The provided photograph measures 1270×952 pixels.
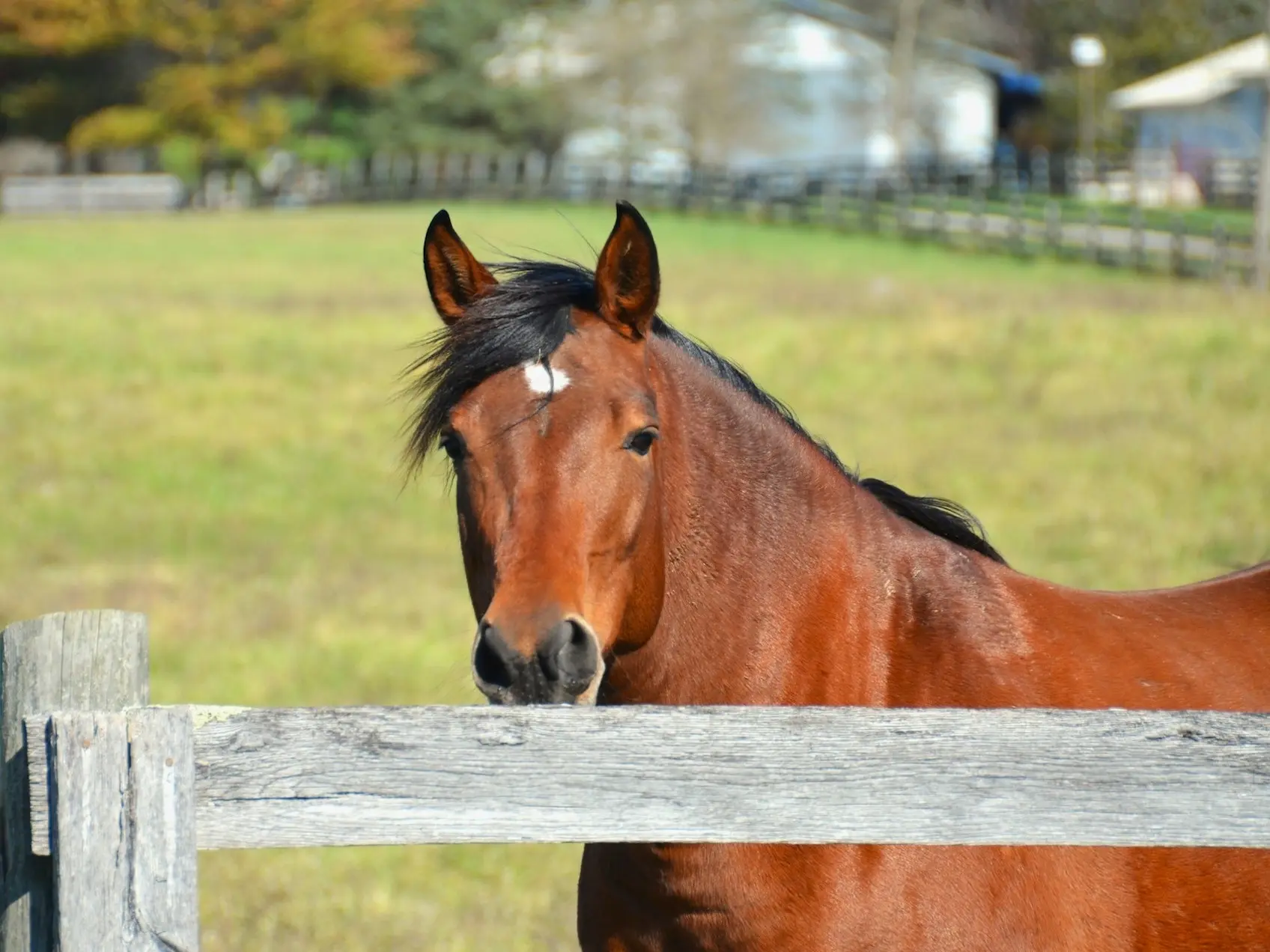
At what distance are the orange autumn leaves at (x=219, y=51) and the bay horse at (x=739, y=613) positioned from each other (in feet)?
180

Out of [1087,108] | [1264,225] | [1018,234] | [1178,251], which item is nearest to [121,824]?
[1264,225]

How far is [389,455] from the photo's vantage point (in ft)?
53.3

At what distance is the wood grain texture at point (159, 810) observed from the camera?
2240 millimetres

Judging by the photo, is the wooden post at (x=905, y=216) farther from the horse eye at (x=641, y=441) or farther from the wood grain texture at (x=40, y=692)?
the wood grain texture at (x=40, y=692)

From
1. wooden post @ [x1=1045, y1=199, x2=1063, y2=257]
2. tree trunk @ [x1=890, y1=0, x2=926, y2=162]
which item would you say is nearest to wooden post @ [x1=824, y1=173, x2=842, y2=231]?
wooden post @ [x1=1045, y1=199, x2=1063, y2=257]

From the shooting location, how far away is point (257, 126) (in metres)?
55.5

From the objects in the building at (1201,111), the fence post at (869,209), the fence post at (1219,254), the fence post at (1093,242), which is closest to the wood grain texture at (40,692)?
the fence post at (1219,254)

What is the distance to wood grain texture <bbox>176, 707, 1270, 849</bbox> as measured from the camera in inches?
89.7

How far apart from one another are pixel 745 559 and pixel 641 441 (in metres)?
0.40

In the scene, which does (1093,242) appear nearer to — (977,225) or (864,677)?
(977,225)

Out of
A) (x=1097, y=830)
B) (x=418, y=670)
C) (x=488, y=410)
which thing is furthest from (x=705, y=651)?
(x=418, y=670)

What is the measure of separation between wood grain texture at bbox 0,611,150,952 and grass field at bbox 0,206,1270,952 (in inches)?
66.3

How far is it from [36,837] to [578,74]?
59452 mm

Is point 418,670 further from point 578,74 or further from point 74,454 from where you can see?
point 578,74
